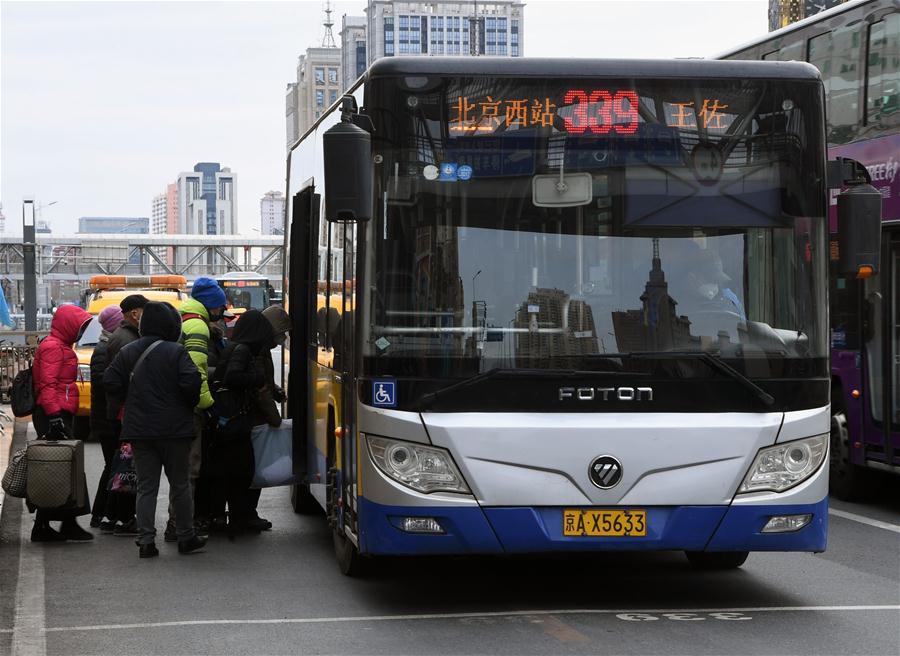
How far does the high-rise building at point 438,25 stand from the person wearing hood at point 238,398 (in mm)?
127707

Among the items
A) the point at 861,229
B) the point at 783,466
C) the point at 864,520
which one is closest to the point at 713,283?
the point at 861,229

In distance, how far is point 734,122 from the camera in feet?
25.9

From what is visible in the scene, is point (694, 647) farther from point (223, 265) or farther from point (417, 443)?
point (223, 265)

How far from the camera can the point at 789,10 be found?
7831 centimetres

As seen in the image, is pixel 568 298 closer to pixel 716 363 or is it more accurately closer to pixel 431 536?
pixel 716 363

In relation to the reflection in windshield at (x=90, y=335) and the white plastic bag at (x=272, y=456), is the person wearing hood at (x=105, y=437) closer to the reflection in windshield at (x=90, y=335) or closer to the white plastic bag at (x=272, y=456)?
the white plastic bag at (x=272, y=456)

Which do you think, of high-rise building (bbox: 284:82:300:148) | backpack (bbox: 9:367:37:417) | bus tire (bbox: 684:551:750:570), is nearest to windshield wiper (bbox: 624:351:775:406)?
bus tire (bbox: 684:551:750:570)

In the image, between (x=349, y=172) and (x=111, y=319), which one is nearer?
(x=349, y=172)

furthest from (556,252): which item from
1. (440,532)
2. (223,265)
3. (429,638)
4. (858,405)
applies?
(223,265)

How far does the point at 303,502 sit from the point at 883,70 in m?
5.93

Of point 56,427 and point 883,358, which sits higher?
point 883,358

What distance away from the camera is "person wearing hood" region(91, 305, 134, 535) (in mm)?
11289

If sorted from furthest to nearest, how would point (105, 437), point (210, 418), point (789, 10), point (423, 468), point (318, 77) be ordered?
point (318, 77), point (789, 10), point (105, 437), point (210, 418), point (423, 468)

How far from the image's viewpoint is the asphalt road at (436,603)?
7348 mm
